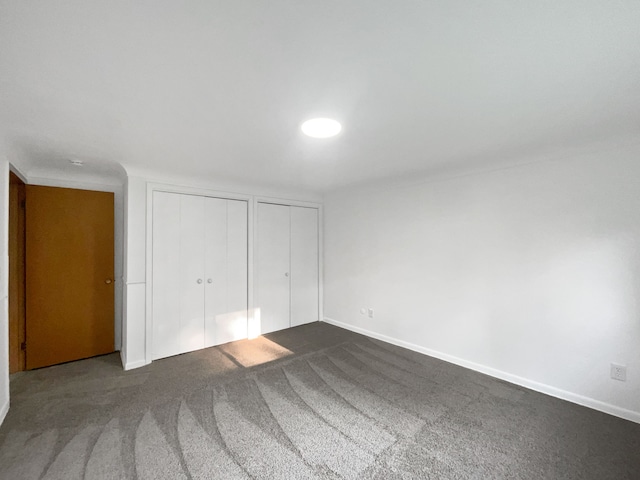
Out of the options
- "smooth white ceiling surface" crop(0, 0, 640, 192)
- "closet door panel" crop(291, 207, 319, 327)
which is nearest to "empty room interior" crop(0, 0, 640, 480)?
"smooth white ceiling surface" crop(0, 0, 640, 192)

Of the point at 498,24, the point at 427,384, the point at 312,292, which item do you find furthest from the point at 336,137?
the point at 312,292

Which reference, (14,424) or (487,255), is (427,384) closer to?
(487,255)

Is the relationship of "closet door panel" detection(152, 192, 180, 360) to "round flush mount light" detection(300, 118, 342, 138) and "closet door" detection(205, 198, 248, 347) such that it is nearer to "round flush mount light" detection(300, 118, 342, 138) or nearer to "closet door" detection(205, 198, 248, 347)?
"closet door" detection(205, 198, 248, 347)

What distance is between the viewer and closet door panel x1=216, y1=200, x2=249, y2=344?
378 cm

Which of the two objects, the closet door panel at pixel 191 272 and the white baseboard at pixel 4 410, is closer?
the white baseboard at pixel 4 410

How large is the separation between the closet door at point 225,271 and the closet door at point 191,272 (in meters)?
0.08

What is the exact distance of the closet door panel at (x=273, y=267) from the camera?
413 centimetres

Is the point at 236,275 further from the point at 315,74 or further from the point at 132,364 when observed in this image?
the point at 315,74

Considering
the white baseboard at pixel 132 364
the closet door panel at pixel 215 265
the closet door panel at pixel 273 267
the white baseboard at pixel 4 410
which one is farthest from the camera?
the closet door panel at pixel 273 267

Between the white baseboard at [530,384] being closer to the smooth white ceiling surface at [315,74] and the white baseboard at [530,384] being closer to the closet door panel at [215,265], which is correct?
the smooth white ceiling surface at [315,74]

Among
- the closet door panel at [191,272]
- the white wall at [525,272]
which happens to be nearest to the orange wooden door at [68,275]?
the closet door panel at [191,272]

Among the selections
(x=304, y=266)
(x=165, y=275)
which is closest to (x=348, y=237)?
(x=304, y=266)

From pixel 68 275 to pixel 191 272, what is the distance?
1.34m

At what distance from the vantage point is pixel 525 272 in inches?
105
